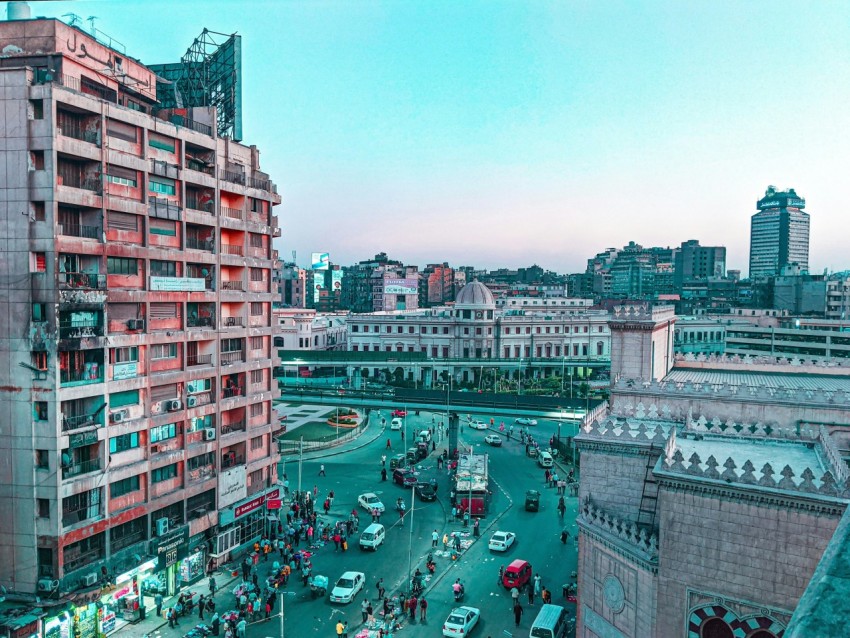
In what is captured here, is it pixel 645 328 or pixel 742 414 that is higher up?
pixel 645 328

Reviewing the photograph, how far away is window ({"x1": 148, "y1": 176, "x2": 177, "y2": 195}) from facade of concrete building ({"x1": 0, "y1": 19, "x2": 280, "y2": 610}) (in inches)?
2.6

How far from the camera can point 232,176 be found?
33438 mm

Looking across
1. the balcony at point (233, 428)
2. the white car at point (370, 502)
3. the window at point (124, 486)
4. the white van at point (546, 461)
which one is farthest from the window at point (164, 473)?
the white van at point (546, 461)

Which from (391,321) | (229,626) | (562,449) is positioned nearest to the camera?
(229,626)

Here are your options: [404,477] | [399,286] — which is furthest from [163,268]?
[399,286]

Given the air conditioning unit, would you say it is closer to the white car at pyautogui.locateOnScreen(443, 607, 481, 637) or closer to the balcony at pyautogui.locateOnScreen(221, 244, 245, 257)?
the white car at pyautogui.locateOnScreen(443, 607, 481, 637)

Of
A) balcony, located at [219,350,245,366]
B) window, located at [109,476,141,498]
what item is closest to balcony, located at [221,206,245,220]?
balcony, located at [219,350,245,366]

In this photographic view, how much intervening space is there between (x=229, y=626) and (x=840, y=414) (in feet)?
81.1

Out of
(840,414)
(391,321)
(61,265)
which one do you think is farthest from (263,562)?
(391,321)

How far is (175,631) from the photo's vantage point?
25.4 meters

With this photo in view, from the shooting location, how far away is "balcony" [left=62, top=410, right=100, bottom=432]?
24.0 metres

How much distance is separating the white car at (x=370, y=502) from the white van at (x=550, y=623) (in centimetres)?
1526

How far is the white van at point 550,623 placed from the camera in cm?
2375

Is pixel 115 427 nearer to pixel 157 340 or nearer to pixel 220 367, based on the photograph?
pixel 157 340
